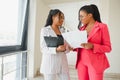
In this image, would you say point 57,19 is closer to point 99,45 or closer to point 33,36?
point 99,45

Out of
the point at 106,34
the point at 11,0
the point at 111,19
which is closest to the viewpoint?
the point at 106,34

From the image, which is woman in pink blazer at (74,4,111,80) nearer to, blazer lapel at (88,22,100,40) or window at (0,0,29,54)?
blazer lapel at (88,22,100,40)

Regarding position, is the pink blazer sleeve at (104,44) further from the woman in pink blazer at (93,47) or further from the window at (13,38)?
the window at (13,38)

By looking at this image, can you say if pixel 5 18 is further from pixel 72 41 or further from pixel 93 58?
pixel 93 58

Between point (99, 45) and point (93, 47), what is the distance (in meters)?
0.07

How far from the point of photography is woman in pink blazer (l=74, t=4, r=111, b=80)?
1.51m

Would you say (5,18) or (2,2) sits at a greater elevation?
(2,2)

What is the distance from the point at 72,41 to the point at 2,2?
1585mm

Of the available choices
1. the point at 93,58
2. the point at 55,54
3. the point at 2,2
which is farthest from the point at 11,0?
the point at 93,58

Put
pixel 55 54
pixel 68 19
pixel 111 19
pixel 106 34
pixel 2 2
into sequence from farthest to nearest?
pixel 68 19 < pixel 111 19 < pixel 2 2 < pixel 55 54 < pixel 106 34

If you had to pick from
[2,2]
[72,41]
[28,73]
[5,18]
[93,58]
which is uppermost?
[2,2]

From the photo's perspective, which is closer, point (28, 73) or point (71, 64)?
point (28, 73)

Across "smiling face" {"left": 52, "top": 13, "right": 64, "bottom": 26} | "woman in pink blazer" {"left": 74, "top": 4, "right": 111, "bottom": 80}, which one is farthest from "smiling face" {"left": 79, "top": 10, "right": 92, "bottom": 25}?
"smiling face" {"left": 52, "top": 13, "right": 64, "bottom": 26}

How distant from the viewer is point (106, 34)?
1.51 metres
